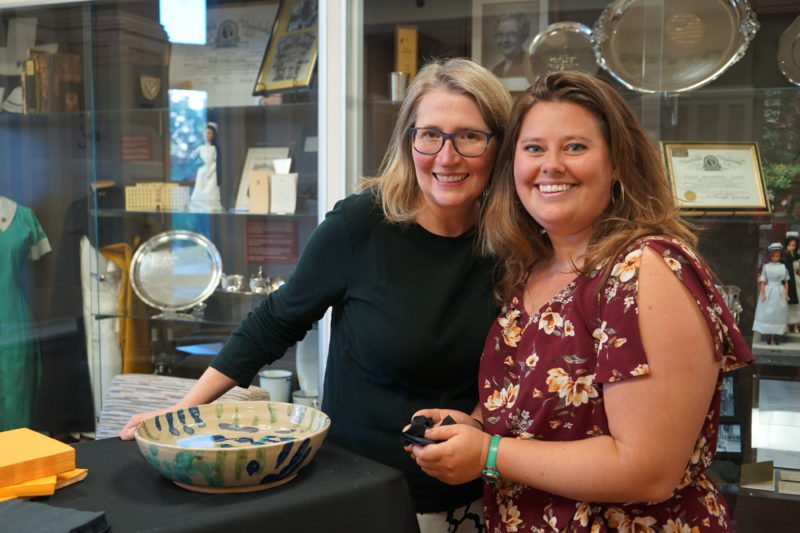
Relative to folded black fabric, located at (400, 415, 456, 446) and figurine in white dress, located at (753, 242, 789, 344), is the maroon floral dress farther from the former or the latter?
figurine in white dress, located at (753, 242, 789, 344)

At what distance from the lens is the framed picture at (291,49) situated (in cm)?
271

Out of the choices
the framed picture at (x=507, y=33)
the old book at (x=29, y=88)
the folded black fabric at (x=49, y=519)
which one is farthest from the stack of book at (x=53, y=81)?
the folded black fabric at (x=49, y=519)

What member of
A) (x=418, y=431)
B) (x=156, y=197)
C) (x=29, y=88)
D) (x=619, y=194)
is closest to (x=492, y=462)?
(x=418, y=431)

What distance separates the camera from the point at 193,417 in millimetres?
1270

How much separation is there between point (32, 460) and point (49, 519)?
Answer: 143mm

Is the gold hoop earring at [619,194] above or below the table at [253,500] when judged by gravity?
above

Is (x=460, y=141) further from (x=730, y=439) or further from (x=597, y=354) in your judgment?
(x=730, y=439)

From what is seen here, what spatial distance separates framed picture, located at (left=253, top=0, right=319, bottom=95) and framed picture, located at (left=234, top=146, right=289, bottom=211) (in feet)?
0.73

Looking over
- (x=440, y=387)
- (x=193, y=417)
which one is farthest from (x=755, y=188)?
(x=193, y=417)

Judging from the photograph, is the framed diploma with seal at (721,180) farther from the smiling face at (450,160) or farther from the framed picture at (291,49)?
the framed picture at (291,49)

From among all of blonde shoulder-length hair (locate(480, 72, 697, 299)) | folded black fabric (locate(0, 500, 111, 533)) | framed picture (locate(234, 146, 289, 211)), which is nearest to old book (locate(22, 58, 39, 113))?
framed picture (locate(234, 146, 289, 211))

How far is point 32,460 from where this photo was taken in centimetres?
103

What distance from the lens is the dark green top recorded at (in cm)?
145

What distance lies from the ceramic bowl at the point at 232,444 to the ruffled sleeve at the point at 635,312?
445 mm
